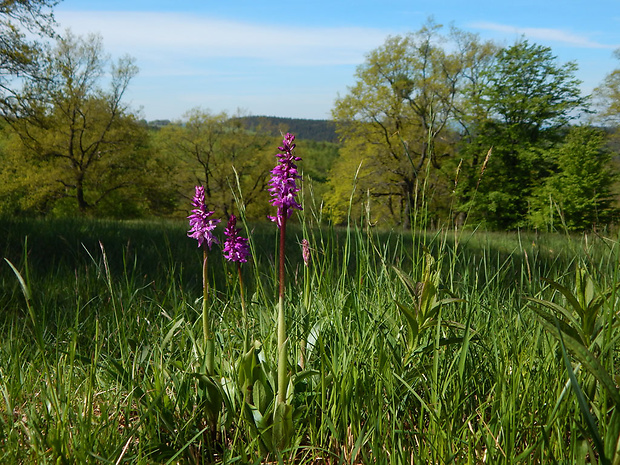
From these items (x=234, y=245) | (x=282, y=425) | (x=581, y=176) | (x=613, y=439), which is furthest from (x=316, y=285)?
(x=581, y=176)

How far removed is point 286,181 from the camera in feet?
5.03

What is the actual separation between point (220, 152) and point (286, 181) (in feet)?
172

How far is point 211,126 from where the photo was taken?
52.1 metres

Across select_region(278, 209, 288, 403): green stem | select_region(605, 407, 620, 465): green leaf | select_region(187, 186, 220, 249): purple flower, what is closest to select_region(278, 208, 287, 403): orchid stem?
select_region(278, 209, 288, 403): green stem

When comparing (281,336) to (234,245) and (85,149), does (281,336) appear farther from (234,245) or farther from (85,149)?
(85,149)

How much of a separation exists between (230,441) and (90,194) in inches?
1732

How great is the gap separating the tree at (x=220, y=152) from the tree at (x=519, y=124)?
1039 inches

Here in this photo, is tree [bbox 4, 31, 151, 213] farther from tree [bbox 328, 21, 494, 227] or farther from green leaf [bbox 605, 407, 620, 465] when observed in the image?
green leaf [bbox 605, 407, 620, 465]

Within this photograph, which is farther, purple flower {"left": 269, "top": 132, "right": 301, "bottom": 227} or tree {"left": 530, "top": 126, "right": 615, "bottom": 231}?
tree {"left": 530, "top": 126, "right": 615, "bottom": 231}

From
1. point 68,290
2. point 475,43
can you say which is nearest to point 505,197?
point 475,43

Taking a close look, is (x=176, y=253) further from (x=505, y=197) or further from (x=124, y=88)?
(x=124, y=88)

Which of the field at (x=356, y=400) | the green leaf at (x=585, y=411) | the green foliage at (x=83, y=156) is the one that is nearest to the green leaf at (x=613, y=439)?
the field at (x=356, y=400)

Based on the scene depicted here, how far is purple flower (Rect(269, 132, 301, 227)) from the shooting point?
1520 millimetres

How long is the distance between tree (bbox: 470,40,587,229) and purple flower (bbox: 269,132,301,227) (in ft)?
98.1
